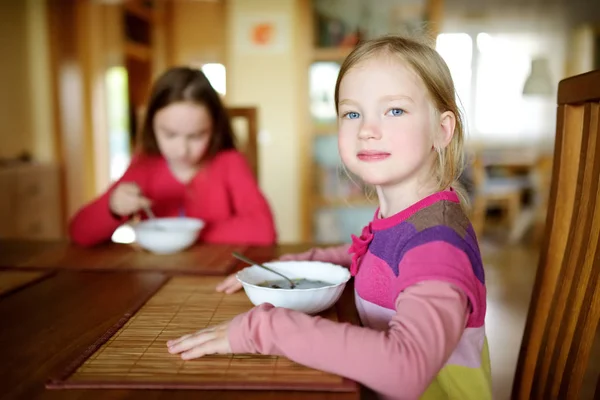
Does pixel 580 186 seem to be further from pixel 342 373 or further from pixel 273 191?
pixel 273 191

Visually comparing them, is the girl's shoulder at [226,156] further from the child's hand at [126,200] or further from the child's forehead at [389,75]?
the child's forehead at [389,75]

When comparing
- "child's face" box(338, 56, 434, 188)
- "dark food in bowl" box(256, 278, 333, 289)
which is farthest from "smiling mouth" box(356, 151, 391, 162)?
"dark food in bowl" box(256, 278, 333, 289)

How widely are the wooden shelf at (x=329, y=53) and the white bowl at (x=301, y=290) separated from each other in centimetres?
276

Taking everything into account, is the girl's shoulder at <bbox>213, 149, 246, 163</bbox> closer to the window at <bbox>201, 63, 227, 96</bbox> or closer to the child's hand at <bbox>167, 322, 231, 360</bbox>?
the child's hand at <bbox>167, 322, 231, 360</bbox>

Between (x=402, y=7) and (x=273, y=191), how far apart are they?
149 centimetres

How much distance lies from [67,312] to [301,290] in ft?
1.25

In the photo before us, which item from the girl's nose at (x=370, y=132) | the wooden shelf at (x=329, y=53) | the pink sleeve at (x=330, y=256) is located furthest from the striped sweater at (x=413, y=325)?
the wooden shelf at (x=329, y=53)

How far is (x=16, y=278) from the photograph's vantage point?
1.04m

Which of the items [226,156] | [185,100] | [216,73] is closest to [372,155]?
[185,100]

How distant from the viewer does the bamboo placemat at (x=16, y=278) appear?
974 millimetres

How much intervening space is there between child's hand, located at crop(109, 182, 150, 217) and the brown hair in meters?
0.31

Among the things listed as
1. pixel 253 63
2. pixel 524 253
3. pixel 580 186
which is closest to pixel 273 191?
pixel 253 63

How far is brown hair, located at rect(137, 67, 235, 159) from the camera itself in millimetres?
1596

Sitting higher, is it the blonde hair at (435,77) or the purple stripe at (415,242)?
the blonde hair at (435,77)
